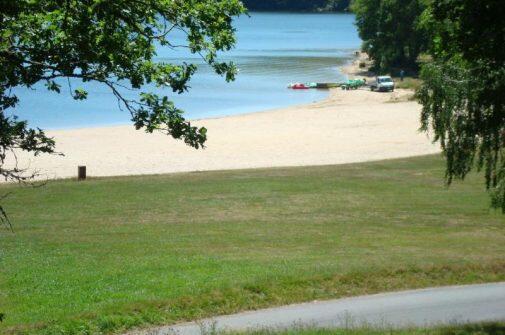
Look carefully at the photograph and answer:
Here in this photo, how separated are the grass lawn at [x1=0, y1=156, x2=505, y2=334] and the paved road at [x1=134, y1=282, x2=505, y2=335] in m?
0.44

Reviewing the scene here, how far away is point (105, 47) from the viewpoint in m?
8.09

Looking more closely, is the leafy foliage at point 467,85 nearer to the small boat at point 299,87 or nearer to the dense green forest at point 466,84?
the dense green forest at point 466,84

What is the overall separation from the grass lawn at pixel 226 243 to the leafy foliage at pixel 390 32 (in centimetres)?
5664

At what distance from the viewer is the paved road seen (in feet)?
39.2

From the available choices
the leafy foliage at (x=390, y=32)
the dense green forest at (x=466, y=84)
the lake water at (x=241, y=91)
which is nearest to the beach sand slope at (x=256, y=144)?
the lake water at (x=241, y=91)

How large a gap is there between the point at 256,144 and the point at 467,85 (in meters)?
32.9

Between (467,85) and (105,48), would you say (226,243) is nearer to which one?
(467,85)

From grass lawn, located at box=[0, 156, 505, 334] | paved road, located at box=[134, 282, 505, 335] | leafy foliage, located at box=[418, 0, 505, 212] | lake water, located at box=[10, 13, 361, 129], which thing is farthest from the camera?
lake water, located at box=[10, 13, 361, 129]

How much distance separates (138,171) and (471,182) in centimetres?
1434

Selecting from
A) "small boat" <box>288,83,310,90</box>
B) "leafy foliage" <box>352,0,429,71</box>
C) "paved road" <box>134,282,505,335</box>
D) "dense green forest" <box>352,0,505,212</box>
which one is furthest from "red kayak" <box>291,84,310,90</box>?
"paved road" <box>134,282,505,335</box>

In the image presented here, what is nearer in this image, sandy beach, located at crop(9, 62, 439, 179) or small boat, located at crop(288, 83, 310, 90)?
sandy beach, located at crop(9, 62, 439, 179)

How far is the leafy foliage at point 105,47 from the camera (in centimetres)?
784

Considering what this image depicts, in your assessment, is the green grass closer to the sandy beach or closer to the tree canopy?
the tree canopy

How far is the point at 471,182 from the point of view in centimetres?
3092
